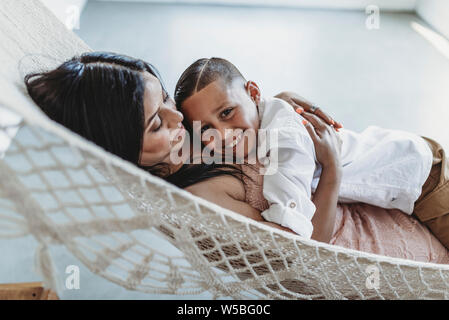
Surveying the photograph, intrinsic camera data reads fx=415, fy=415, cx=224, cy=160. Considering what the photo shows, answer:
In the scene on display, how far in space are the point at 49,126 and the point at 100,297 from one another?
0.92m

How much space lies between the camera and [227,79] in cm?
98

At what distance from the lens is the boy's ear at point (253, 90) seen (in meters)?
1.05

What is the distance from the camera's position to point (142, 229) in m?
0.66

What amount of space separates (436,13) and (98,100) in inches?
92.9

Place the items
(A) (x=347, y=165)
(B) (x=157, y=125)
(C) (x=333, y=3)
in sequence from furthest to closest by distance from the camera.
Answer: (C) (x=333, y=3), (A) (x=347, y=165), (B) (x=157, y=125)

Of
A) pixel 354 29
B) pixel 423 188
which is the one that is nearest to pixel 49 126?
pixel 423 188

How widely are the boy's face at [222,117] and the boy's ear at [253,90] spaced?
75 millimetres

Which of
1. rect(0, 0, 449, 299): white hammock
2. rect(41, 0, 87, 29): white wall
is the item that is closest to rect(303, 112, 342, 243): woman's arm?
rect(0, 0, 449, 299): white hammock

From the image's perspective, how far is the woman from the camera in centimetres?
74

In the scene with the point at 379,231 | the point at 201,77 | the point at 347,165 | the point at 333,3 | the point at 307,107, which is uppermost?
the point at 333,3

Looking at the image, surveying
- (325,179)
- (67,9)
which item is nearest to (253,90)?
(325,179)

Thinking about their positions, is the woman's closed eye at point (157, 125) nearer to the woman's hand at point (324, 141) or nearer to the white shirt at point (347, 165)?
the white shirt at point (347, 165)

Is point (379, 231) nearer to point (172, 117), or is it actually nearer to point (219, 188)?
point (219, 188)
